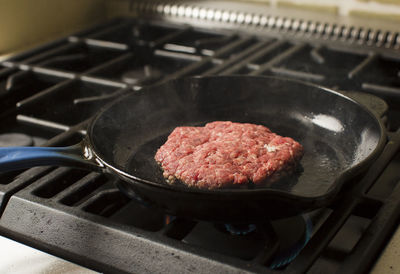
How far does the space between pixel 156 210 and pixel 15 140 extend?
433 millimetres

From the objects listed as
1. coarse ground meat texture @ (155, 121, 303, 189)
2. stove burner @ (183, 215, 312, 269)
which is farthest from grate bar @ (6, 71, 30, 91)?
stove burner @ (183, 215, 312, 269)

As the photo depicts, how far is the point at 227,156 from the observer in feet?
2.39

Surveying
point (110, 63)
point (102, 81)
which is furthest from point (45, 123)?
point (110, 63)

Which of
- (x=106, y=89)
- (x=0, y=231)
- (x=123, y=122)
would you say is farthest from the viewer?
(x=106, y=89)

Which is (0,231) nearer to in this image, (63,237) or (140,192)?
(63,237)

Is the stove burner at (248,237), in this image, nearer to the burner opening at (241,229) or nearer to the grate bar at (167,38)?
the burner opening at (241,229)

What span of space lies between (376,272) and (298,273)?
0.34ft

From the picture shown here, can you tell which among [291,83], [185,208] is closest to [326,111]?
[291,83]

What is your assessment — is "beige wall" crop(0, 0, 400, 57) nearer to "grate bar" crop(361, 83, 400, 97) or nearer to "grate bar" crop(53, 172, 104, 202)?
"grate bar" crop(361, 83, 400, 97)

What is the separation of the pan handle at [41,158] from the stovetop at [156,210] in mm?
63

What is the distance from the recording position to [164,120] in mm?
912

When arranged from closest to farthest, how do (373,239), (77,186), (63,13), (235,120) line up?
(373,239) < (77,186) < (235,120) < (63,13)

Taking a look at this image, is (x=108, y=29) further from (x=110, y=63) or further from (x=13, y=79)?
(x=13, y=79)

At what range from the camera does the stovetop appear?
0.59 meters
